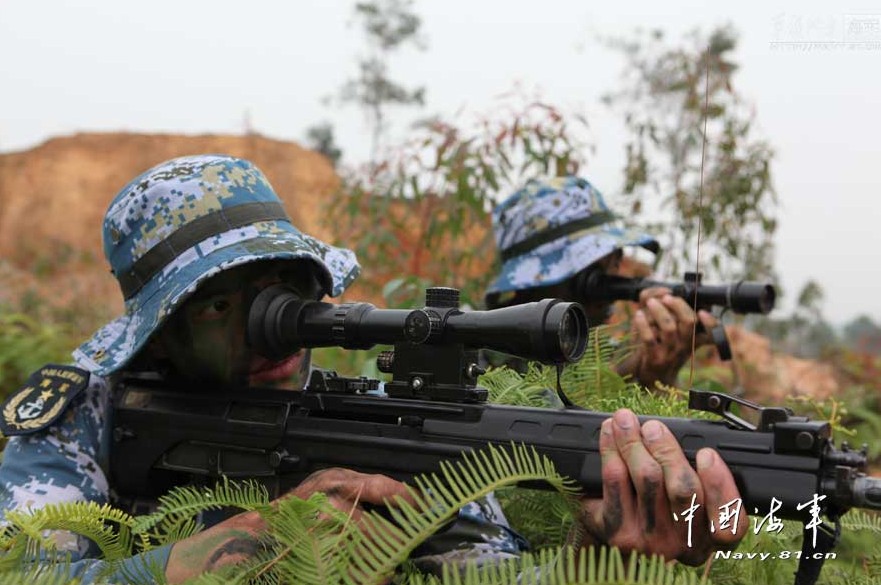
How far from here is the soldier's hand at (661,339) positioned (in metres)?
3.61

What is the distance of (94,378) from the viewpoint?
2.38 meters

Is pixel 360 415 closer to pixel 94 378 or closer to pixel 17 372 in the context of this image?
pixel 94 378

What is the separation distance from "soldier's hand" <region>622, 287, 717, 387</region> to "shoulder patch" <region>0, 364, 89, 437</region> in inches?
82.9

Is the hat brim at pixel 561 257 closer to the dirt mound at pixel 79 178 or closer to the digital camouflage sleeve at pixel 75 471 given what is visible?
the digital camouflage sleeve at pixel 75 471

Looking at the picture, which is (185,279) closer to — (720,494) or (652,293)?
(720,494)

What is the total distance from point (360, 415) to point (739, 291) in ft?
7.67

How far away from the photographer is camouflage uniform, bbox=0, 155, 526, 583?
2168 mm

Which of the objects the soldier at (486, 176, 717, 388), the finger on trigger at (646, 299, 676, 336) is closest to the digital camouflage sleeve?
the soldier at (486, 176, 717, 388)

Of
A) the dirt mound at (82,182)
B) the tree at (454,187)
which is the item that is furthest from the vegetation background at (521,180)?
the dirt mound at (82,182)

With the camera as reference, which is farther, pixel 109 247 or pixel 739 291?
pixel 739 291

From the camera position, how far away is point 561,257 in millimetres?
3941

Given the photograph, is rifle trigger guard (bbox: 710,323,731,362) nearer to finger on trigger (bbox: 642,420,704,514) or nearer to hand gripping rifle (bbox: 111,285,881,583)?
hand gripping rifle (bbox: 111,285,881,583)

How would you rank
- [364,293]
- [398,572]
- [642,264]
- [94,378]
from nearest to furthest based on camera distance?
[398,572] < [94,378] < [364,293] < [642,264]

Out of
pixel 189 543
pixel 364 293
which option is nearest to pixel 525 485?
pixel 189 543
